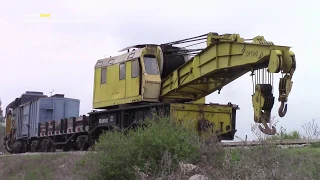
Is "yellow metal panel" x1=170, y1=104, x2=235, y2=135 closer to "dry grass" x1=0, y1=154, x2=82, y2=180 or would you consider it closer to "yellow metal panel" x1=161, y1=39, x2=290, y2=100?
"yellow metal panel" x1=161, y1=39, x2=290, y2=100

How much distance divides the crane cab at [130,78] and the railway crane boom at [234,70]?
0.51 meters

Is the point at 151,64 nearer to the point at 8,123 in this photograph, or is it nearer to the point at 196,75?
the point at 196,75

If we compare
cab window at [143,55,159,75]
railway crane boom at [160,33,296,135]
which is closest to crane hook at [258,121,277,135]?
railway crane boom at [160,33,296,135]

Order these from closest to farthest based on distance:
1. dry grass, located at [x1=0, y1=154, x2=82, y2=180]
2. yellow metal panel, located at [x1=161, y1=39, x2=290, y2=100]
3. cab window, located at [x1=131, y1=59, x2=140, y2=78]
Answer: yellow metal panel, located at [x1=161, y1=39, x2=290, y2=100]
dry grass, located at [x1=0, y1=154, x2=82, y2=180]
cab window, located at [x1=131, y1=59, x2=140, y2=78]

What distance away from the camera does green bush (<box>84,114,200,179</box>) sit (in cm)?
1062

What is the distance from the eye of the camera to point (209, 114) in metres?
15.6

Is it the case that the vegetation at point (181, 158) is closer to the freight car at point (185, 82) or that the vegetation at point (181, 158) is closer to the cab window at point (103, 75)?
the freight car at point (185, 82)

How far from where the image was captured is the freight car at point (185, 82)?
1191 centimetres

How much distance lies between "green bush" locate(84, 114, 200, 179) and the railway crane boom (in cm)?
176

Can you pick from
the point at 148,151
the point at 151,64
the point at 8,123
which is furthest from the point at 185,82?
the point at 8,123

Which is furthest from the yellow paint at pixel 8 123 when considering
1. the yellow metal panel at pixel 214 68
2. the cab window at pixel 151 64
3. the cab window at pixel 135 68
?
the yellow metal panel at pixel 214 68

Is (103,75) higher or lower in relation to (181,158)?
higher

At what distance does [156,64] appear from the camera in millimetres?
16453

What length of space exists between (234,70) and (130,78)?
13.5ft
